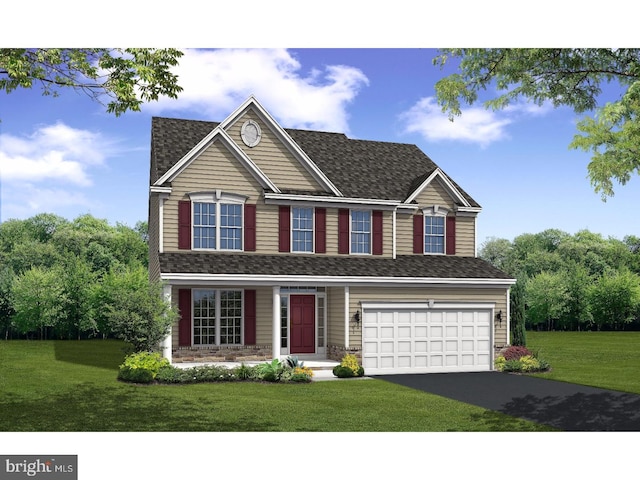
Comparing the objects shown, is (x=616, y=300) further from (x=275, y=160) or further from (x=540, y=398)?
(x=540, y=398)

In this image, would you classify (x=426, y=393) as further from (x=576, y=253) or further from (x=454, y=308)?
(x=576, y=253)

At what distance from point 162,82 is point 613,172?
9.78 m

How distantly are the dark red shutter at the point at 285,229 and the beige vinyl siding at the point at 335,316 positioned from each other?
6.68ft

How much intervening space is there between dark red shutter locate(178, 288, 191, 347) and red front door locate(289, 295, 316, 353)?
3.34 metres

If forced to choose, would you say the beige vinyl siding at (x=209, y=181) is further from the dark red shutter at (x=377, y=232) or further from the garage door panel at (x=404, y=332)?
the garage door panel at (x=404, y=332)

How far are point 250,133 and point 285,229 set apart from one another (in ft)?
11.1

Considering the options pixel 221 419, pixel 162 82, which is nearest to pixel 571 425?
pixel 221 419

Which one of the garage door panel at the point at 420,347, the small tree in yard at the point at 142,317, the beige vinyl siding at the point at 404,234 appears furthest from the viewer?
the beige vinyl siding at the point at 404,234

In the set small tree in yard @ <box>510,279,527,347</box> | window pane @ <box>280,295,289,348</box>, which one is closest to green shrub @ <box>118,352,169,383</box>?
window pane @ <box>280,295,289,348</box>

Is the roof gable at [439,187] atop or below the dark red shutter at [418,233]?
atop

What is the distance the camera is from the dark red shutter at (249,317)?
23703 mm

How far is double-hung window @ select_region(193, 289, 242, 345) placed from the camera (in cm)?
2325

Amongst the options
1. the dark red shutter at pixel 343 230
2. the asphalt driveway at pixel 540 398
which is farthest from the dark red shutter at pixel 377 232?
the asphalt driveway at pixel 540 398

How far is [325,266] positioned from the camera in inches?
925
